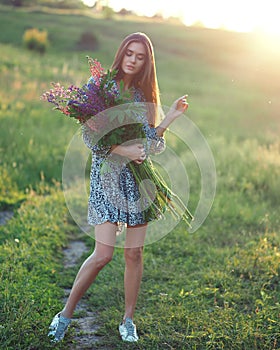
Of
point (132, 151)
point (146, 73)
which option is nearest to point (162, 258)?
point (132, 151)

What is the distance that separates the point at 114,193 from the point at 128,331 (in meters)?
1.11

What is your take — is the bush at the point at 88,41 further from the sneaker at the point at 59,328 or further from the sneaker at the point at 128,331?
the sneaker at the point at 59,328

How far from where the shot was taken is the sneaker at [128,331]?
3787 mm

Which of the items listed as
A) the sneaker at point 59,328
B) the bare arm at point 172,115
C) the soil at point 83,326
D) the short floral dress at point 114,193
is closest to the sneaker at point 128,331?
the soil at point 83,326

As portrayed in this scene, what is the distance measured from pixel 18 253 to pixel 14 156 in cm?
392

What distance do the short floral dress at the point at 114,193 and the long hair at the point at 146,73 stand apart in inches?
8.8

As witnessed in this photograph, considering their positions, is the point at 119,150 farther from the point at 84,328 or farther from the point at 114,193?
the point at 84,328

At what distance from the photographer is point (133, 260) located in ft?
12.1

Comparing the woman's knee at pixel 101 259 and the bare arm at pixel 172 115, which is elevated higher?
the bare arm at pixel 172 115

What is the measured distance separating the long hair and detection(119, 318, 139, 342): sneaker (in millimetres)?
1550

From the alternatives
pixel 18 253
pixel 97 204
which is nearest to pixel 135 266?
pixel 97 204

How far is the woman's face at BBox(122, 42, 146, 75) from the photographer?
11.8ft

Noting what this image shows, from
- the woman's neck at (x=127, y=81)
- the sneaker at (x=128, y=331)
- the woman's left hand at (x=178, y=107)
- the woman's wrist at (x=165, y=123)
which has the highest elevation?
the woman's neck at (x=127, y=81)

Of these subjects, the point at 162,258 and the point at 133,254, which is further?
the point at 162,258
